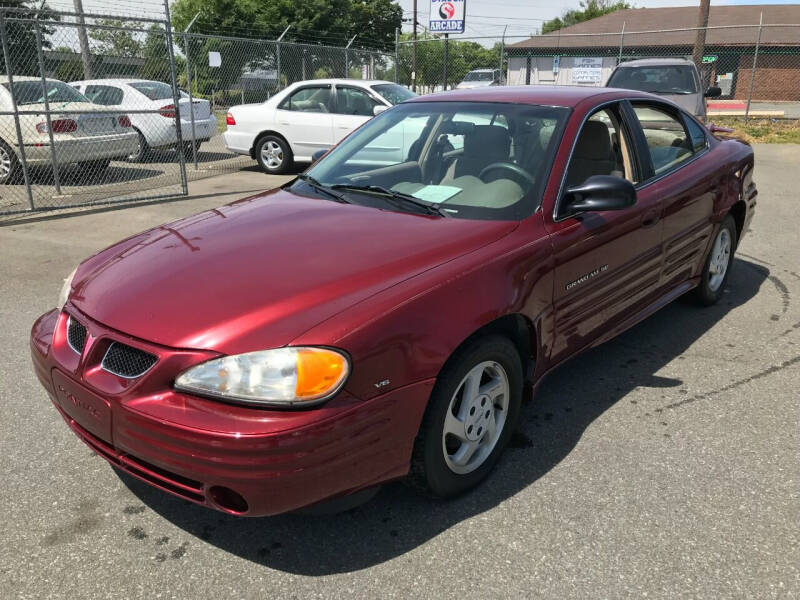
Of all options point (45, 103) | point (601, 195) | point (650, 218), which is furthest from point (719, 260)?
point (45, 103)

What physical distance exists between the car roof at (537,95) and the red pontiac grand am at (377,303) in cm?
2

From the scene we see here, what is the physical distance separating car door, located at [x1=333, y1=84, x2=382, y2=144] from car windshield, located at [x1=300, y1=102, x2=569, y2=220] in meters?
6.82

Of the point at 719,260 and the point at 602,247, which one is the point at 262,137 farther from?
the point at 602,247

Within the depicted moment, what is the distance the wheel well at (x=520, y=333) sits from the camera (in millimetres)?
2641

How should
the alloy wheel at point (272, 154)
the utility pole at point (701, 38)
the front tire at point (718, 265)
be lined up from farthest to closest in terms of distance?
the utility pole at point (701, 38)
the alloy wheel at point (272, 154)
the front tire at point (718, 265)

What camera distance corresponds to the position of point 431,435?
243 centimetres

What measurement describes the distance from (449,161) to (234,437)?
198 cm

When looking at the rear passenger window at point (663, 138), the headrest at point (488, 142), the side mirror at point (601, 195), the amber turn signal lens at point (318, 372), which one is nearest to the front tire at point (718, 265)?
the rear passenger window at point (663, 138)

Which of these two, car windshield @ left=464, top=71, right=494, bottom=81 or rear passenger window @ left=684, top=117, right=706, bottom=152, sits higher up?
car windshield @ left=464, top=71, right=494, bottom=81

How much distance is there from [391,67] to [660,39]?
25824mm

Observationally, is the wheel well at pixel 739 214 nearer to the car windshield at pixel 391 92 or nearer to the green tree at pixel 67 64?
the car windshield at pixel 391 92

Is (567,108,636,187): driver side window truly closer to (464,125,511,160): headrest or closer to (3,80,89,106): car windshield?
(464,125,511,160): headrest

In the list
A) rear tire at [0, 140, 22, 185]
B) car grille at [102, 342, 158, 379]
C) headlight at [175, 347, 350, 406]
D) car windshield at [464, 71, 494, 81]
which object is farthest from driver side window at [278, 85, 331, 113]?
car windshield at [464, 71, 494, 81]

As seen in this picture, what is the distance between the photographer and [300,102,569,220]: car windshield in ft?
10.2
